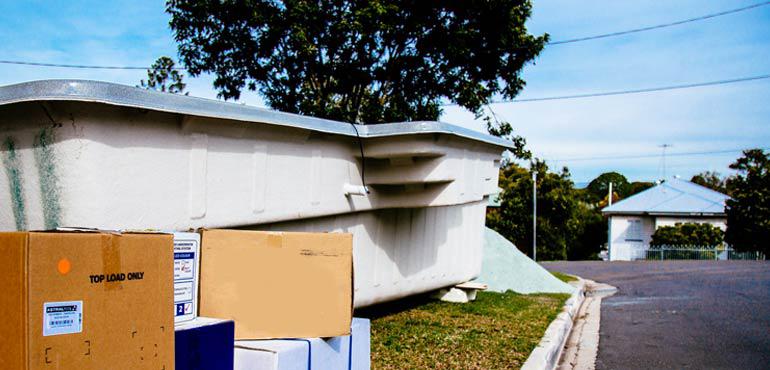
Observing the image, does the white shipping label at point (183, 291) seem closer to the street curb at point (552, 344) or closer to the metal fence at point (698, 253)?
the street curb at point (552, 344)

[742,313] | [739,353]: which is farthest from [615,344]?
[742,313]

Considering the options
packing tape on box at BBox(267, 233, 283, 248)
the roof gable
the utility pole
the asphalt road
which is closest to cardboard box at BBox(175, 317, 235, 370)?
packing tape on box at BBox(267, 233, 283, 248)

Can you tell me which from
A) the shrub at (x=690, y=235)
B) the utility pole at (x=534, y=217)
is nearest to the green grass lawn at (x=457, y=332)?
the utility pole at (x=534, y=217)

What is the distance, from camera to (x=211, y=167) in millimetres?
4562

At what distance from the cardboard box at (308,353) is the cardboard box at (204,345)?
0.52ft

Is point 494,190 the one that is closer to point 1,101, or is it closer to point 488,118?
point 488,118

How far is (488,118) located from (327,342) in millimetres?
9931

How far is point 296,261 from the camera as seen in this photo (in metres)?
3.85

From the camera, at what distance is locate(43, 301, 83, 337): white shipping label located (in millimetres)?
2344

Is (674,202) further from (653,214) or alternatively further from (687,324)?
(687,324)

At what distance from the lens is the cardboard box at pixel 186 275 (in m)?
3.30

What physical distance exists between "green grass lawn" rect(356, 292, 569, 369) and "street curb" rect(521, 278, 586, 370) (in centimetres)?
8

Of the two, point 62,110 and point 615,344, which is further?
point 615,344

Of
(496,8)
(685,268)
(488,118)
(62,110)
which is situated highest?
(496,8)
